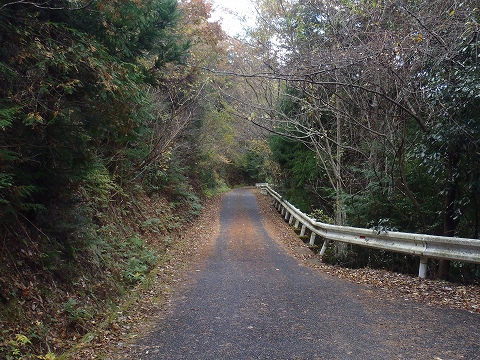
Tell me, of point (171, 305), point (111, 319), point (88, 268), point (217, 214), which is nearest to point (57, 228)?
point (88, 268)

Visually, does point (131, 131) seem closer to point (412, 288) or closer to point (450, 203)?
point (412, 288)

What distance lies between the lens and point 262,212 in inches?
928

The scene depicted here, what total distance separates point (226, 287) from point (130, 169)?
719cm

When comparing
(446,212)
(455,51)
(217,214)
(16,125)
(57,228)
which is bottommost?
(217,214)

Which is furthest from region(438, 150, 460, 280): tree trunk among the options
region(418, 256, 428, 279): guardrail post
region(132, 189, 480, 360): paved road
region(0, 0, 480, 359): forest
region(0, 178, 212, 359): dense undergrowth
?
region(0, 178, 212, 359): dense undergrowth

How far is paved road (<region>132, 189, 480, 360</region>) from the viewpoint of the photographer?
4.12 m

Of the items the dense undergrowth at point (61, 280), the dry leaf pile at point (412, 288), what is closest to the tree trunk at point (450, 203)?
the dry leaf pile at point (412, 288)

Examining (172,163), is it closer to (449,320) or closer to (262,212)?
(262,212)

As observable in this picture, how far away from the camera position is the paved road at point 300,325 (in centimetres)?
412

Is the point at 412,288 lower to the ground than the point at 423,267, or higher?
lower

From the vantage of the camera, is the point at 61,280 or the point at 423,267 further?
the point at 423,267

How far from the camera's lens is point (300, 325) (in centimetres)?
493

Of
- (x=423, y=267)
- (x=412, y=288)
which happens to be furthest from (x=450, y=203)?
(x=412, y=288)

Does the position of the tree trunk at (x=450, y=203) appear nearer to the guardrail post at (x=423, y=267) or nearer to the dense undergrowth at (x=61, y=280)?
the guardrail post at (x=423, y=267)
